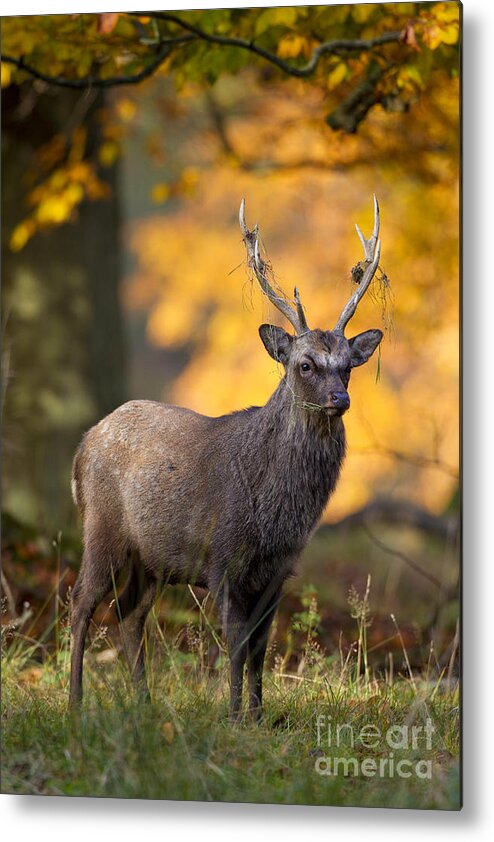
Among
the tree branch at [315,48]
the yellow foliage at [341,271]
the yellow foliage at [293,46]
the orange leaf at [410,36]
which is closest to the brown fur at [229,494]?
the orange leaf at [410,36]

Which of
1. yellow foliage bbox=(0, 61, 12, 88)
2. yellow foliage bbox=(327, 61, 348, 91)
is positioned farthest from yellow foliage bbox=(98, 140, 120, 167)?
yellow foliage bbox=(327, 61, 348, 91)

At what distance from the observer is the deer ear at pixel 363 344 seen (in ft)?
13.8

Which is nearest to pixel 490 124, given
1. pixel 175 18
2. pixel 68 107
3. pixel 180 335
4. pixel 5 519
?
pixel 175 18

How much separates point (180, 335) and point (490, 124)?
8.06m

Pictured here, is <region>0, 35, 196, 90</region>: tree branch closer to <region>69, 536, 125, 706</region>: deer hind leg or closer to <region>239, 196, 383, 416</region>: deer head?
<region>239, 196, 383, 416</region>: deer head

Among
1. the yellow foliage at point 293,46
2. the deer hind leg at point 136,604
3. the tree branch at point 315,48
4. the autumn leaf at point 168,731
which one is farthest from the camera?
the yellow foliage at point 293,46

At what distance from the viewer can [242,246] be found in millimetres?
7078

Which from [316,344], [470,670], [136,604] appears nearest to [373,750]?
[470,670]

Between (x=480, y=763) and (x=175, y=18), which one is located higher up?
(x=175, y=18)

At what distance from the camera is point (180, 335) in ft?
39.0

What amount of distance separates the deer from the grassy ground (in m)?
0.11

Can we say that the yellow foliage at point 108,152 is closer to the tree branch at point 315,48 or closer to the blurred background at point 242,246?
the blurred background at point 242,246

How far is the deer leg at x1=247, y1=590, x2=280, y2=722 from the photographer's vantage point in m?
4.27

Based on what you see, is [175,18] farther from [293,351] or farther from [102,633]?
[102,633]
